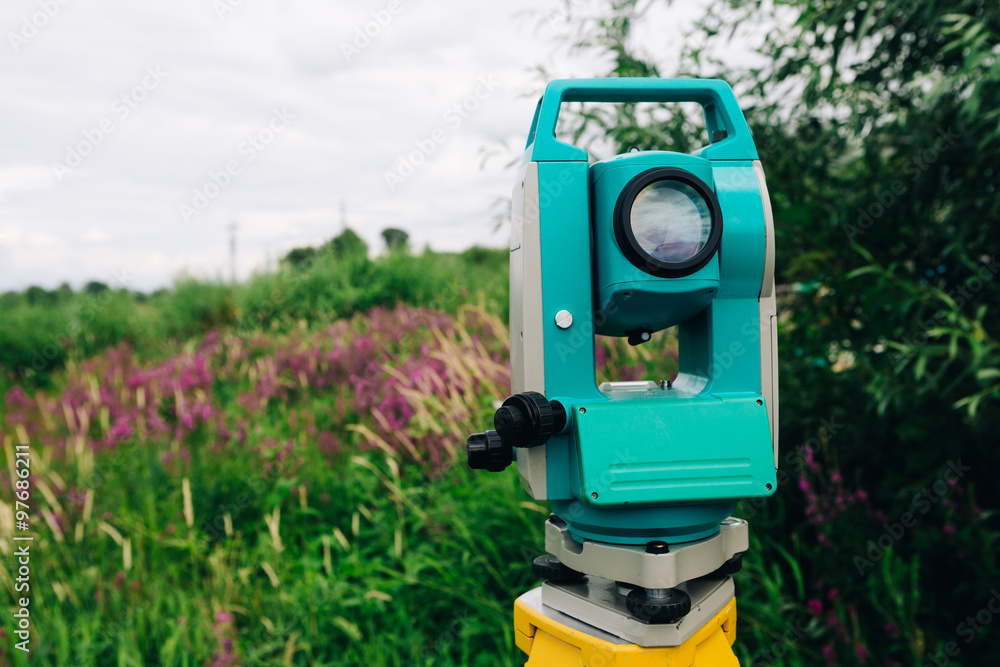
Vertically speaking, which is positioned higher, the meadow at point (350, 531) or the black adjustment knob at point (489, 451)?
the black adjustment knob at point (489, 451)

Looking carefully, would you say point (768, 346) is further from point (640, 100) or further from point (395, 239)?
point (395, 239)

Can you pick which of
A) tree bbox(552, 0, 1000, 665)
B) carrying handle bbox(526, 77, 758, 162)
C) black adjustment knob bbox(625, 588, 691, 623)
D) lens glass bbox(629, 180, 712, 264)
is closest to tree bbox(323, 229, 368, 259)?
tree bbox(552, 0, 1000, 665)

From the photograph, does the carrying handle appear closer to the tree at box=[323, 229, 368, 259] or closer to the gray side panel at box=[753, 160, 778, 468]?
the gray side panel at box=[753, 160, 778, 468]

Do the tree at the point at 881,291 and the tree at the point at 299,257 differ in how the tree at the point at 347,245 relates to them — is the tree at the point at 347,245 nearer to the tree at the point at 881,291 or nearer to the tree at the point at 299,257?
the tree at the point at 299,257

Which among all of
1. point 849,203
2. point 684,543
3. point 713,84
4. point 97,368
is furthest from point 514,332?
point 97,368

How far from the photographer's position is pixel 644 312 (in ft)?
4.02

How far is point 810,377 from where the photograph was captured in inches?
124

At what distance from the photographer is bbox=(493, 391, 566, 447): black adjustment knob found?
3.64 feet

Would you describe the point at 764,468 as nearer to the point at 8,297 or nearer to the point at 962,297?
the point at 962,297

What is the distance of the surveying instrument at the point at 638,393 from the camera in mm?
1138

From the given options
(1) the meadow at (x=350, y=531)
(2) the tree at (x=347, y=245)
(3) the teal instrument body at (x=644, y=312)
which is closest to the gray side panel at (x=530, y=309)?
(3) the teal instrument body at (x=644, y=312)

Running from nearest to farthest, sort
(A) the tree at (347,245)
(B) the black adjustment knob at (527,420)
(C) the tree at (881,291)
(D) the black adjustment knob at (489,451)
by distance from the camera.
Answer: (B) the black adjustment knob at (527,420) < (D) the black adjustment knob at (489,451) < (C) the tree at (881,291) < (A) the tree at (347,245)

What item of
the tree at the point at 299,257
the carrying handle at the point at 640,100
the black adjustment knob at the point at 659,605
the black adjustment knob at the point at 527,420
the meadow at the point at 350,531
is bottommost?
the meadow at the point at 350,531

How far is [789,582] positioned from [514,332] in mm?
2295
